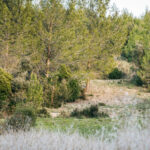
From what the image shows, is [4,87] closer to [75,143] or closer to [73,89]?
[73,89]

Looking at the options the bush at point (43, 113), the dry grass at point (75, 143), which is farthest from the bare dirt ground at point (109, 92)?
the dry grass at point (75, 143)

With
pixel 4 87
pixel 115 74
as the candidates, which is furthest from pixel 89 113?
pixel 115 74

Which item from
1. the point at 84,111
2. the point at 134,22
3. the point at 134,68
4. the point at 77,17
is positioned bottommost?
the point at 84,111

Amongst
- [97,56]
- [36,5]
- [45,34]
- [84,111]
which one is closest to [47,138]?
[84,111]

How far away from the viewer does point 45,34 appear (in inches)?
528

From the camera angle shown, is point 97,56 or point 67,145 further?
point 97,56

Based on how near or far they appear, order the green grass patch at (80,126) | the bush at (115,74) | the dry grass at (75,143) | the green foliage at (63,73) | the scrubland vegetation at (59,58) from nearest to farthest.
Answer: the dry grass at (75,143)
the green grass patch at (80,126)
the scrubland vegetation at (59,58)
the green foliage at (63,73)
the bush at (115,74)

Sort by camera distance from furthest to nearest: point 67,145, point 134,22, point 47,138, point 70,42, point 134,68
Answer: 1. point 134,22
2. point 134,68
3. point 70,42
4. point 47,138
5. point 67,145

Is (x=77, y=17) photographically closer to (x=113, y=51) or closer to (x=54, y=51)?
(x=54, y=51)

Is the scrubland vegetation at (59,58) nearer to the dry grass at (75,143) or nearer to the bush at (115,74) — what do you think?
the bush at (115,74)

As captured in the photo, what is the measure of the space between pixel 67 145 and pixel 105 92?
14642mm

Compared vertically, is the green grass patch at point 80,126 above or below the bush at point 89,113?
above

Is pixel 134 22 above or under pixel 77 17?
above

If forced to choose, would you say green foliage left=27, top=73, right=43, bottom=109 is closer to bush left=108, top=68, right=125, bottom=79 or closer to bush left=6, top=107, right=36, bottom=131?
bush left=6, top=107, right=36, bottom=131
